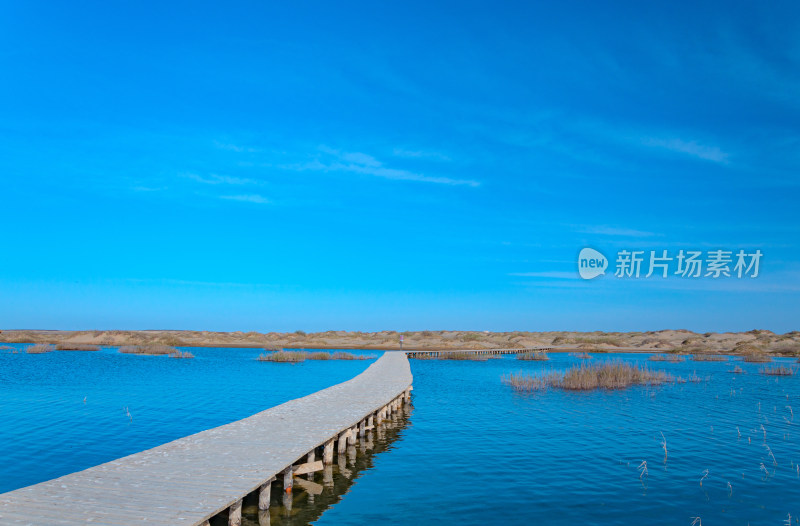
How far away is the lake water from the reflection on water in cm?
8

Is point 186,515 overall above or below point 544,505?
above

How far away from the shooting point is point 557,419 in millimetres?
21359

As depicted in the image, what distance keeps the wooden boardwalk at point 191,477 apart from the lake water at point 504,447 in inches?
39.0

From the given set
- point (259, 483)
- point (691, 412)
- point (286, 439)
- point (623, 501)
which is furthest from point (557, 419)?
point (259, 483)

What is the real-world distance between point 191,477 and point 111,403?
16826 mm

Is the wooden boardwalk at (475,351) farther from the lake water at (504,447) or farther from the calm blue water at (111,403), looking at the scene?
the lake water at (504,447)

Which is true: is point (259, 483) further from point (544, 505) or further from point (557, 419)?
point (557, 419)

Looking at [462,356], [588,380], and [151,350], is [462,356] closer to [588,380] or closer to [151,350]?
[588,380]

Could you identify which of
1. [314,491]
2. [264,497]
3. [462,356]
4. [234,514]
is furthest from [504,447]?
[462,356]

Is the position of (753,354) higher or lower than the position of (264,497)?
higher

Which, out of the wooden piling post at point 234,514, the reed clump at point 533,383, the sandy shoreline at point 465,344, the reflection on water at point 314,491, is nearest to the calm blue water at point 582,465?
the reflection on water at point 314,491

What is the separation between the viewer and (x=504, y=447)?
16688mm

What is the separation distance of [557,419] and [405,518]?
12303 millimetres

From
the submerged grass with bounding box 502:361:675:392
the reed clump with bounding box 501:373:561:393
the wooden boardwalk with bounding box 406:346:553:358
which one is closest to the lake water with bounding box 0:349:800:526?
the reed clump with bounding box 501:373:561:393
